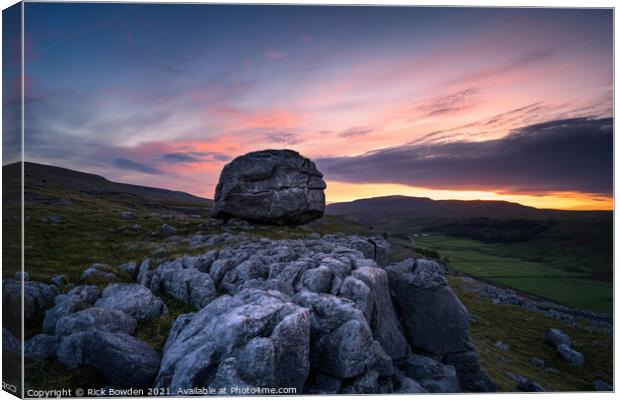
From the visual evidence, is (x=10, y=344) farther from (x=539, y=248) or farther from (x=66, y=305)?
(x=539, y=248)

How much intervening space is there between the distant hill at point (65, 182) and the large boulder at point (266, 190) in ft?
54.5

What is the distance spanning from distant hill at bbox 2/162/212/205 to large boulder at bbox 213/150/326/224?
16.6 m

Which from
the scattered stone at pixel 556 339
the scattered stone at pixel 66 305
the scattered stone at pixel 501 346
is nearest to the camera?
the scattered stone at pixel 66 305

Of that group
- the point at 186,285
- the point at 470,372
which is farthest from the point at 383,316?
the point at 186,285

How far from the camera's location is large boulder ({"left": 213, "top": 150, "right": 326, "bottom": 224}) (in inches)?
1831

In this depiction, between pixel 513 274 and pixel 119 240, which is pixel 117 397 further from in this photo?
pixel 119 240

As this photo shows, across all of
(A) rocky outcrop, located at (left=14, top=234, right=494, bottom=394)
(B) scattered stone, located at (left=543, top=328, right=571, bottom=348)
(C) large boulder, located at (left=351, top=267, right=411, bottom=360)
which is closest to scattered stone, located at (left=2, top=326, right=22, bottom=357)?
(A) rocky outcrop, located at (left=14, top=234, right=494, bottom=394)

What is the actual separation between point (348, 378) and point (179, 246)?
25.8 meters

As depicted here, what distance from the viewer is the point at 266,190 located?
1836 inches

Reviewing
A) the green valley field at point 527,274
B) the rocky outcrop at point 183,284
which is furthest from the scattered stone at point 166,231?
the green valley field at point 527,274

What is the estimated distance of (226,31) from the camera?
13.9 meters

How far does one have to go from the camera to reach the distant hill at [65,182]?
1130 centimetres

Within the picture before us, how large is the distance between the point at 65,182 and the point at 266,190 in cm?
7660

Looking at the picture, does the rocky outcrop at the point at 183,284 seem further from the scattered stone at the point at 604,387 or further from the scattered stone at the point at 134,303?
the scattered stone at the point at 604,387
